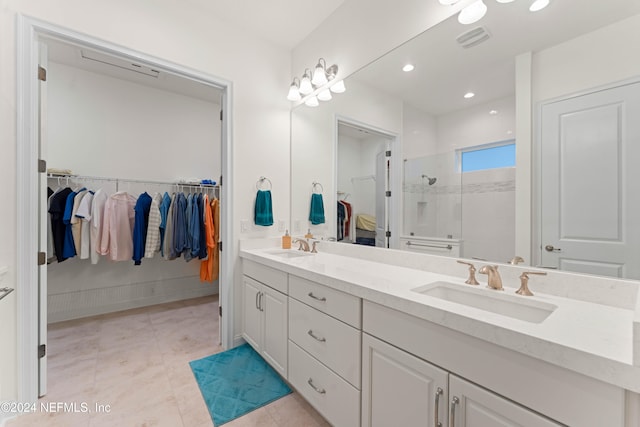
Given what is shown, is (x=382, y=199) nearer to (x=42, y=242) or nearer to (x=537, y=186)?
(x=537, y=186)

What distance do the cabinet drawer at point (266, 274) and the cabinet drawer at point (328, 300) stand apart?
103 millimetres

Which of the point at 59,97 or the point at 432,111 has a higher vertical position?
the point at 59,97

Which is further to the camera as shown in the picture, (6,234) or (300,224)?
(300,224)

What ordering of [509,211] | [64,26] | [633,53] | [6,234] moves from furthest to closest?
[64,26] < [6,234] < [509,211] < [633,53]

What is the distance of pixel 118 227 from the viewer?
2.96 metres

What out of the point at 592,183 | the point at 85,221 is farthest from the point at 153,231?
the point at 592,183

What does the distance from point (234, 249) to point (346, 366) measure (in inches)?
58.0

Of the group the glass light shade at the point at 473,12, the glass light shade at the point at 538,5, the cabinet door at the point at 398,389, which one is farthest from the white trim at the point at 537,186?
the cabinet door at the point at 398,389

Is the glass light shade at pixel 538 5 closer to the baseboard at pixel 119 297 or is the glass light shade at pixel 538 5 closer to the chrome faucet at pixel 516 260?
the chrome faucet at pixel 516 260

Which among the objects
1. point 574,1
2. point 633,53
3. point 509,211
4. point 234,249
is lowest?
point 234,249

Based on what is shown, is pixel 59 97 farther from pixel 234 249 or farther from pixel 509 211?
pixel 509 211

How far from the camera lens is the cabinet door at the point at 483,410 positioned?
749mm

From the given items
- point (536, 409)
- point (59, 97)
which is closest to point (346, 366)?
point (536, 409)

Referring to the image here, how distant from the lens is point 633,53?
95cm
